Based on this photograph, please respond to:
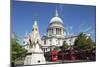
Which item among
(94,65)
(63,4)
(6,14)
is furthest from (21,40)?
(94,65)

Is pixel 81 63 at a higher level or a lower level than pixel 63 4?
lower

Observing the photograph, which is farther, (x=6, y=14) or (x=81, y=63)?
A: (x=81, y=63)

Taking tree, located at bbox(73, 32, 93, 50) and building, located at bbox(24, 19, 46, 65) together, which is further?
tree, located at bbox(73, 32, 93, 50)

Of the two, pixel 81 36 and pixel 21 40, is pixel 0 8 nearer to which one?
pixel 21 40

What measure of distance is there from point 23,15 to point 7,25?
232 millimetres

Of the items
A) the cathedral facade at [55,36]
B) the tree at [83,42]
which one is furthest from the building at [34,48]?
the tree at [83,42]

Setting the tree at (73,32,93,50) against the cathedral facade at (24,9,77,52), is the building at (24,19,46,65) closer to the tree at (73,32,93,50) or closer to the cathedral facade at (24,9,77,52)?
the cathedral facade at (24,9,77,52)

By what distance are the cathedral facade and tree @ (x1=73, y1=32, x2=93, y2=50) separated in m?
0.11

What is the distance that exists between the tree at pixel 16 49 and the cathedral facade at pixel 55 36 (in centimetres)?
27

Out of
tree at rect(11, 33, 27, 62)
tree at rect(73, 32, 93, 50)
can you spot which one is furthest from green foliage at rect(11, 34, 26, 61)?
tree at rect(73, 32, 93, 50)

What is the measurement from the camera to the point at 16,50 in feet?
8.04

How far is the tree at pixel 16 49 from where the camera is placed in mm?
2424

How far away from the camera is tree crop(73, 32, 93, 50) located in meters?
2.75

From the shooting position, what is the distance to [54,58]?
2645 mm
